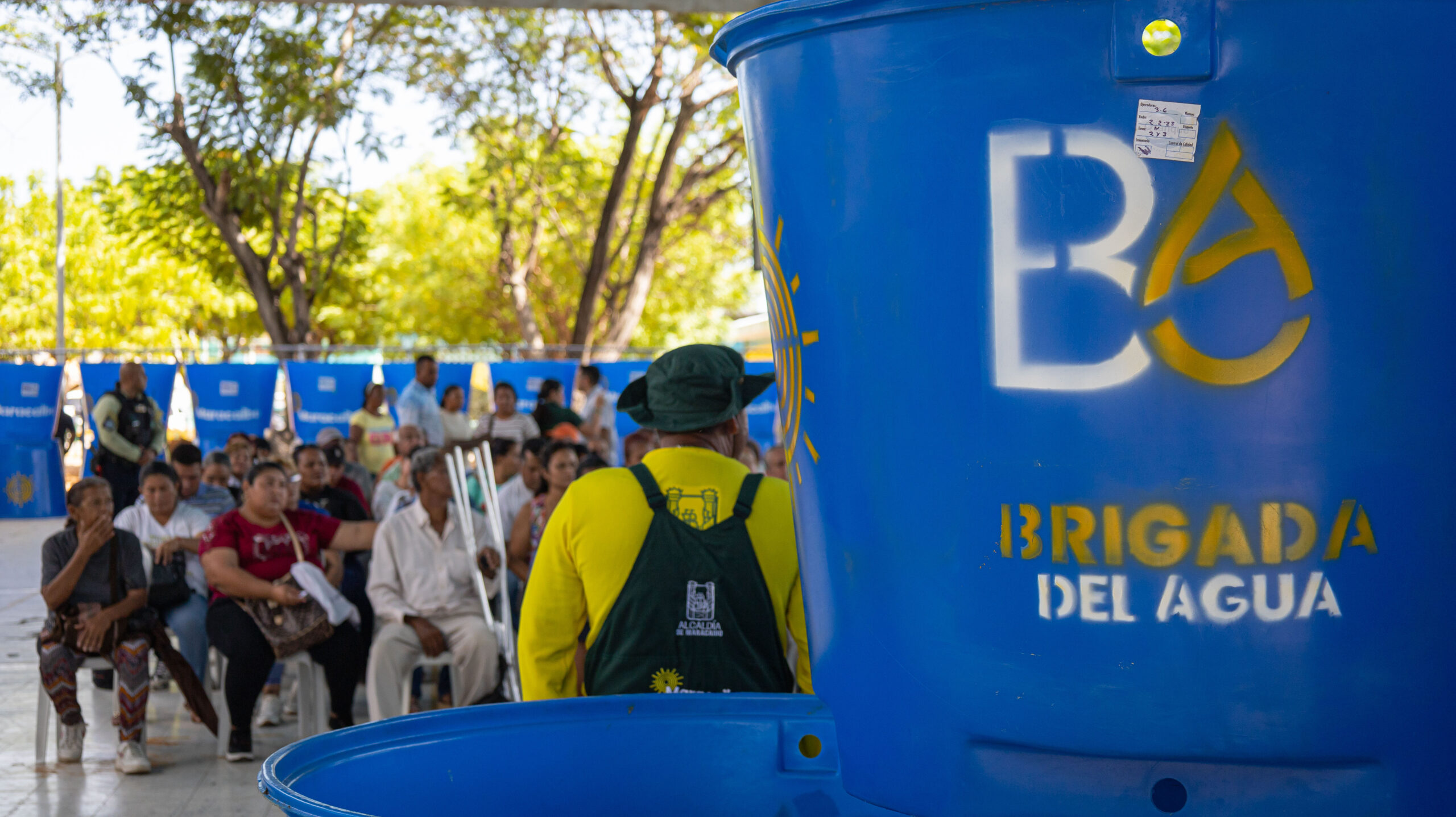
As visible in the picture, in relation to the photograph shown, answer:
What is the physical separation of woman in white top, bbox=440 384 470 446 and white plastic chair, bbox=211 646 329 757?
4376 mm

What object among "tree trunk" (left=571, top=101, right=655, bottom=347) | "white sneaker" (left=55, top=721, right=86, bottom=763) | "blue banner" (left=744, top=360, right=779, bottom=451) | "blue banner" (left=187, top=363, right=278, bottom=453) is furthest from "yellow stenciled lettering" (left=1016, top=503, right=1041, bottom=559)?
"tree trunk" (left=571, top=101, right=655, bottom=347)

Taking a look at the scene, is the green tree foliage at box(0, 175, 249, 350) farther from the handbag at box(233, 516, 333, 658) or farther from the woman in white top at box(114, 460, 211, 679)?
the handbag at box(233, 516, 333, 658)

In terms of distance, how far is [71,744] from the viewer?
614 cm

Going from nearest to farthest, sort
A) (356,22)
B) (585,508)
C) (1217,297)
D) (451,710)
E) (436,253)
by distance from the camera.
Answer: (1217,297) < (451,710) < (585,508) < (356,22) < (436,253)

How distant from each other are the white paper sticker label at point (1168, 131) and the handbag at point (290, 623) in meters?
5.76

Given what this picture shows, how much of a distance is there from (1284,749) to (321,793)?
78 cm

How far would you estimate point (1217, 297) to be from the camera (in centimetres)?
94

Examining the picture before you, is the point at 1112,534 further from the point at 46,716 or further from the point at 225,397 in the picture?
the point at 225,397

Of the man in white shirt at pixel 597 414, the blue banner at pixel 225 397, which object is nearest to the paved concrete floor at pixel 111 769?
the man in white shirt at pixel 597 414

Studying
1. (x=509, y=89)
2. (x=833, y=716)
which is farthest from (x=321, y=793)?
(x=509, y=89)

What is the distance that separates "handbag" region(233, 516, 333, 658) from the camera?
6.17 metres

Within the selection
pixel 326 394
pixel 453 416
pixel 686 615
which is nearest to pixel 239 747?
pixel 686 615

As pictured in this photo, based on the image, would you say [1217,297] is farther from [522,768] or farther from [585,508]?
[585,508]

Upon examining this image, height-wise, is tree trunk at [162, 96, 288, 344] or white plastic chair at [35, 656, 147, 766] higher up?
tree trunk at [162, 96, 288, 344]
